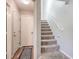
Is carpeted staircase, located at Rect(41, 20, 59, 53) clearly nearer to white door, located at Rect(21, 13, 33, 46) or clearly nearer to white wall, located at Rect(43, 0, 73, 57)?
white wall, located at Rect(43, 0, 73, 57)

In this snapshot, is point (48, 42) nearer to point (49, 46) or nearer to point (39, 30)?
point (49, 46)

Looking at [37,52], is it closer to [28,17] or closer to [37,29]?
[37,29]

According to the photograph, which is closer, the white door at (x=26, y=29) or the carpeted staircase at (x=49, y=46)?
the carpeted staircase at (x=49, y=46)

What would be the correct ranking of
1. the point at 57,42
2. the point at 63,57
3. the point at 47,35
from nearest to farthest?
the point at 63,57 → the point at 57,42 → the point at 47,35

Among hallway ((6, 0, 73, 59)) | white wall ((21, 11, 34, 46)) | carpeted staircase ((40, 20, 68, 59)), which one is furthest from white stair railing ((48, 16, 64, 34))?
white wall ((21, 11, 34, 46))

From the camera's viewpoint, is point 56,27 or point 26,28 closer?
point 56,27

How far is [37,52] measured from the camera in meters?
2.88

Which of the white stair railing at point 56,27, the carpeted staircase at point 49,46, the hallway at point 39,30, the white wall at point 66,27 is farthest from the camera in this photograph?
the white stair railing at point 56,27

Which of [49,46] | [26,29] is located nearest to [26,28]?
[26,29]

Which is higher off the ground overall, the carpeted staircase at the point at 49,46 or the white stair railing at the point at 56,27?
the white stair railing at the point at 56,27

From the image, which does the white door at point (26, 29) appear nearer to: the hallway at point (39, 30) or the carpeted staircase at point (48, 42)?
the hallway at point (39, 30)

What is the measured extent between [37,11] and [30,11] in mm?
3636

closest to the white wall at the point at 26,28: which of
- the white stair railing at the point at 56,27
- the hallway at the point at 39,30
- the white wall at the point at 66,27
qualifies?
the hallway at the point at 39,30
